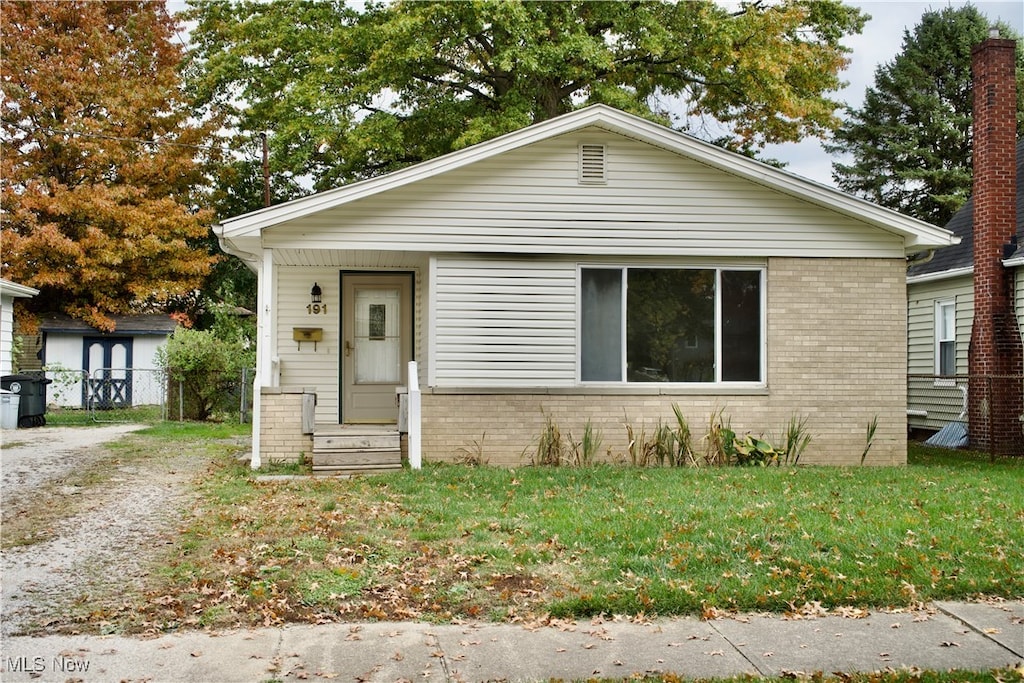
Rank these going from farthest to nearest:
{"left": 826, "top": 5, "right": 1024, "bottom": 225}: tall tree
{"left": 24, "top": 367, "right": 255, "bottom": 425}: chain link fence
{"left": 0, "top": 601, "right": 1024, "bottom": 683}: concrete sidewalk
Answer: {"left": 826, "top": 5, "right": 1024, "bottom": 225}: tall tree → {"left": 24, "top": 367, "right": 255, "bottom": 425}: chain link fence → {"left": 0, "top": 601, "right": 1024, "bottom": 683}: concrete sidewalk

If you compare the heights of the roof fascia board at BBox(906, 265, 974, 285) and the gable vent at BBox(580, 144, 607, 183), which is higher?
the gable vent at BBox(580, 144, 607, 183)

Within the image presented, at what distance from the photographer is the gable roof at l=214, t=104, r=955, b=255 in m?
11.7

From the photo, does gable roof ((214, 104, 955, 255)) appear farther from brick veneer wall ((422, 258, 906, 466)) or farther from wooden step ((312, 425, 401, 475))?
wooden step ((312, 425, 401, 475))

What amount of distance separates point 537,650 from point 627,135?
8.68 meters

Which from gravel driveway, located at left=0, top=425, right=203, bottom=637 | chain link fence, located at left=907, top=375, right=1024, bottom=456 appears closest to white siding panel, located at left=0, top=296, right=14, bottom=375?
gravel driveway, located at left=0, top=425, right=203, bottom=637

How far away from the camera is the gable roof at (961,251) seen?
1694 cm

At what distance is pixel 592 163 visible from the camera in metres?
12.4

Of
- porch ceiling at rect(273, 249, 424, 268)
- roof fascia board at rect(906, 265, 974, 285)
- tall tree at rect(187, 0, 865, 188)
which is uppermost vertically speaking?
tall tree at rect(187, 0, 865, 188)

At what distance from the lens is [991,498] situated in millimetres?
9250

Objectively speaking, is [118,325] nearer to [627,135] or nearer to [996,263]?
[627,135]

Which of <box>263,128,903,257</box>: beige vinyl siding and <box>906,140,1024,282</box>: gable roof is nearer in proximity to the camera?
<box>263,128,903,257</box>: beige vinyl siding

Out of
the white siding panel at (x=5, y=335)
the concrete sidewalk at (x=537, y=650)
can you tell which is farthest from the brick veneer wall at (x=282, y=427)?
the white siding panel at (x=5, y=335)

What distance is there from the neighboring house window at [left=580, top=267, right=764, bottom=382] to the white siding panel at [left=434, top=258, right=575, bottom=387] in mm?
340

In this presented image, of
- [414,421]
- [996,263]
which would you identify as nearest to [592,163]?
[414,421]
